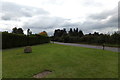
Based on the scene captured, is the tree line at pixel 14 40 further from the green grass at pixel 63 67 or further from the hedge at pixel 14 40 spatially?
the green grass at pixel 63 67

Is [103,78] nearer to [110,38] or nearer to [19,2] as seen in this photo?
[19,2]

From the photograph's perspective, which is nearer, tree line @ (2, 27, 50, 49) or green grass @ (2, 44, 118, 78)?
green grass @ (2, 44, 118, 78)

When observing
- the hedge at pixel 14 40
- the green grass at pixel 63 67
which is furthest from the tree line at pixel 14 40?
the green grass at pixel 63 67

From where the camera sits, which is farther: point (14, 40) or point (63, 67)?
point (14, 40)

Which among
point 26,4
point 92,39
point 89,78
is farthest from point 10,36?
point 92,39

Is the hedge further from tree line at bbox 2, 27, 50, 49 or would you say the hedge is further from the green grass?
the green grass

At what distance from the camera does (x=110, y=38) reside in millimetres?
20562

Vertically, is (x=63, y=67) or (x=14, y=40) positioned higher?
(x=14, y=40)

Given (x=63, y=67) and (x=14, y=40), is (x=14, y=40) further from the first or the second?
(x=63, y=67)

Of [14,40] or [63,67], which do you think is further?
[14,40]

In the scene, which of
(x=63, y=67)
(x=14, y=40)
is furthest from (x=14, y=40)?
(x=63, y=67)

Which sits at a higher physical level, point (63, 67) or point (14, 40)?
point (14, 40)

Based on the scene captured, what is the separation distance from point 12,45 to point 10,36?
63.0 inches

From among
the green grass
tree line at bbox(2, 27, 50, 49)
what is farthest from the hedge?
Result: the green grass
